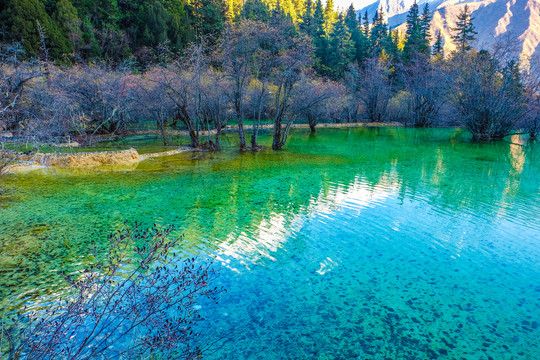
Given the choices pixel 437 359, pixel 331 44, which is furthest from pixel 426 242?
pixel 331 44

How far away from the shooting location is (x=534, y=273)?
571cm

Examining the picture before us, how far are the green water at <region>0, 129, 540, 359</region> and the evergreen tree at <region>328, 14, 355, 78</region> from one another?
43.3m

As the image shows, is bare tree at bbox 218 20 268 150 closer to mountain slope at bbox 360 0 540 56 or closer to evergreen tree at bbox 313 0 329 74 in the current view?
evergreen tree at bbox 313 0 329 74

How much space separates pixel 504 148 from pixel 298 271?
24071 mm

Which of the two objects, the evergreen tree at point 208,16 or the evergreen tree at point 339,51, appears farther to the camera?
the evergreen tree at point 339,51

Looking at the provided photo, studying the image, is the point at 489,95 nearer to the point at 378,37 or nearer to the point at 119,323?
the point at 119,323

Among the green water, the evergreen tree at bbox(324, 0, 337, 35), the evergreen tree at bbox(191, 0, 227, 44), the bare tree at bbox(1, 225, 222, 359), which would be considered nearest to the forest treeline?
the evergreen tree at bbox(191, 0, 227, 44)

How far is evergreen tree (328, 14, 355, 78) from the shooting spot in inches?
2096

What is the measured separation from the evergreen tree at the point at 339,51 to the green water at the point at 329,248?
4326 centimetres

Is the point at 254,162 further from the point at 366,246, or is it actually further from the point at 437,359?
the point at 437,359

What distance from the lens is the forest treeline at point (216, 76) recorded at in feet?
58.5

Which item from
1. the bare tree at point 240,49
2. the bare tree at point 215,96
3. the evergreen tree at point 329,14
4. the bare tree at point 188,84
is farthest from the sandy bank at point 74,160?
the evergreen tree at point 329,14

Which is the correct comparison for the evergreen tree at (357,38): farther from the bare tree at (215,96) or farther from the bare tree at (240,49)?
the bare tree at (240,49)

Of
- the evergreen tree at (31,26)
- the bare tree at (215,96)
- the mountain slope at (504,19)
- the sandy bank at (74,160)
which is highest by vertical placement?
the mountain slope at (504,19)
